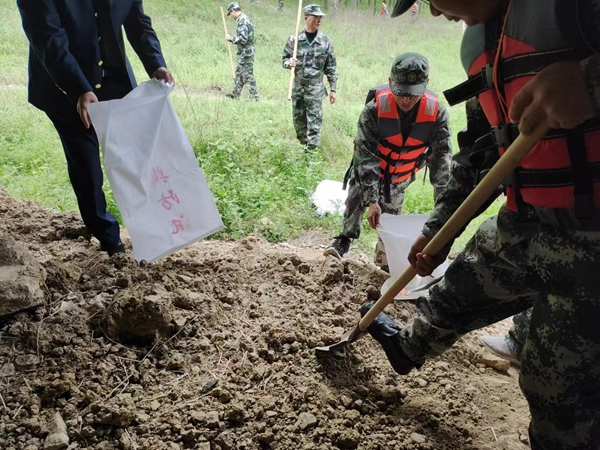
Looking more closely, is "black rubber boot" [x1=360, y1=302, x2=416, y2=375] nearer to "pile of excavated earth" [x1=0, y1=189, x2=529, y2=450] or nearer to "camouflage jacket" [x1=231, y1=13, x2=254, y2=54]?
"pile of excavated earth" [x1=0, y1=189, x2=529, y2=450]

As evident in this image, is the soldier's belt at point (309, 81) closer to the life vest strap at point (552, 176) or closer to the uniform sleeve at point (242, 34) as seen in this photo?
the uniform sleeve at point (242, 34)

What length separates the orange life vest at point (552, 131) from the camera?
3.53ft

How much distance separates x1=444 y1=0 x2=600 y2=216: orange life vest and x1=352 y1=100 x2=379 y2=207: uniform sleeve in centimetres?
146

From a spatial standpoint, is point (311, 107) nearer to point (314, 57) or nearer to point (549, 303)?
point (314, 57)

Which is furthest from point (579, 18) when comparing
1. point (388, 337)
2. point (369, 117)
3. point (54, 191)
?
point (54, 191)

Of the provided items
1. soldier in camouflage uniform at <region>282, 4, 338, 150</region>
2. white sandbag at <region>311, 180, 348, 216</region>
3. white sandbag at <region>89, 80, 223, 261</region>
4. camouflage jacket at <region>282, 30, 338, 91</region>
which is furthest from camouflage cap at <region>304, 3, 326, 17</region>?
white sandbag at <region>89, 80, 223, 261</region>

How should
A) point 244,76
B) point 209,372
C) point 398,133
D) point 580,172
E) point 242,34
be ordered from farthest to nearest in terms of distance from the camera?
point 244,76 → point 242,34 → point 398,133 → point 209,372 → point 580,172

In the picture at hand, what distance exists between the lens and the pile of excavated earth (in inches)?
61.6

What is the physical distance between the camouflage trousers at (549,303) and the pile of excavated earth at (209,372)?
462 millimetres

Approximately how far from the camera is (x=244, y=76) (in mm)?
8102

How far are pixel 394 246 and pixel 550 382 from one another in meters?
1.21

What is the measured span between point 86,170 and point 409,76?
181 centimetres

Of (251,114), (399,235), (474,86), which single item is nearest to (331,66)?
(251,114)

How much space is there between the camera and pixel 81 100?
6.70ft
